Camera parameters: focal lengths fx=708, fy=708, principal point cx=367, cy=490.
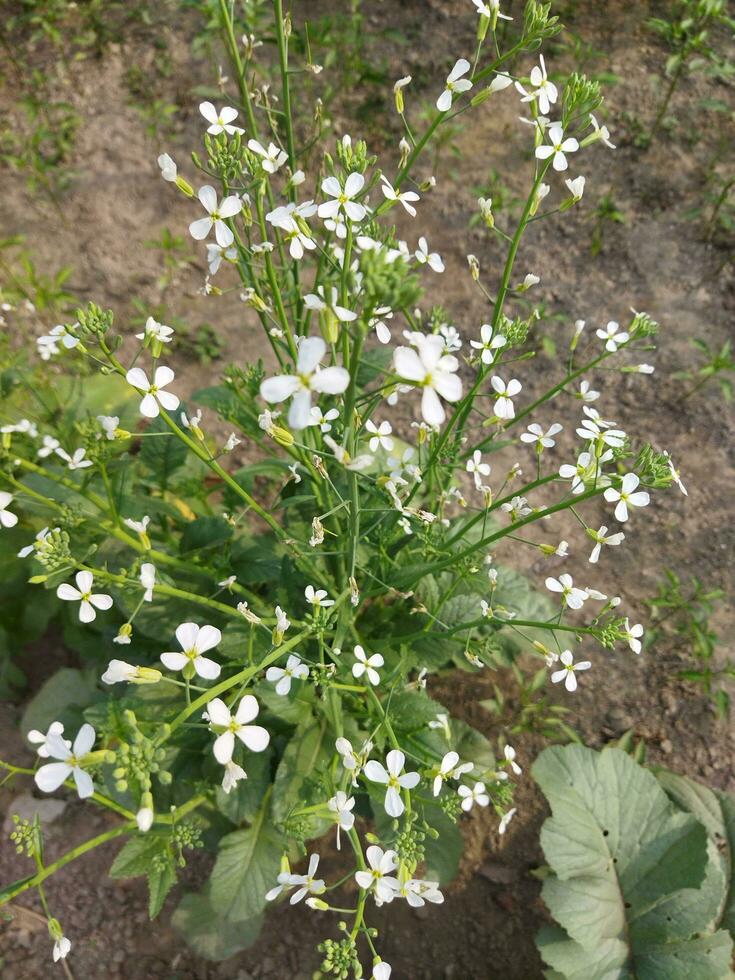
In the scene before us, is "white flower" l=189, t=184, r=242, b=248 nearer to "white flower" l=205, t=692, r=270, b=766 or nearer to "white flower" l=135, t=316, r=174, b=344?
"white flower" l=135, t=316, r=174, b=344

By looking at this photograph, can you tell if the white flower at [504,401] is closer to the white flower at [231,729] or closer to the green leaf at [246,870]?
the white flower at [231,729]

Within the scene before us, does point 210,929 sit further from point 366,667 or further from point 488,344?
point 488,344

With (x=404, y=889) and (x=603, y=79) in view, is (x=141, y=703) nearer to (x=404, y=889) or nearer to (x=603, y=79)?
(x=404, y=889)

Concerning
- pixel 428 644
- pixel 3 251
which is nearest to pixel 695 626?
pixel 428 644

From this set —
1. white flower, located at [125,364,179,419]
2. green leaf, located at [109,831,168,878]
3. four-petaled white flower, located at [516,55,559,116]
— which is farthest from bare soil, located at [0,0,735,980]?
four-petaled white flower, located at [516,55,559,116]

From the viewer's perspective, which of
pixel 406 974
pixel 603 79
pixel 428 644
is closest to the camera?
pixel 428 644

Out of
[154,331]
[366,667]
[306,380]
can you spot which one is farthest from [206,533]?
[306,380]

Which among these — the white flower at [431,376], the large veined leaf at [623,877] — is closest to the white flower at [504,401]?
the white flower at [431,376]
